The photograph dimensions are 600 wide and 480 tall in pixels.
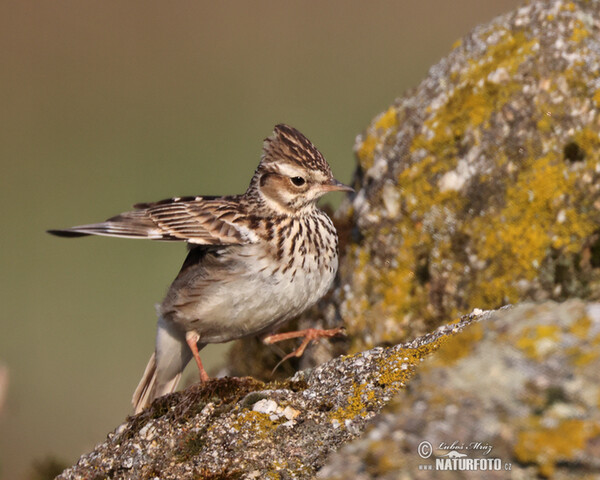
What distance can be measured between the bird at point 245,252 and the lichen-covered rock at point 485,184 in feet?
2.73

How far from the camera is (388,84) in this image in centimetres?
2100

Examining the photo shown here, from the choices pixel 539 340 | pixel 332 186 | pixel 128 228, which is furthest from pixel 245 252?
pixel 539 340

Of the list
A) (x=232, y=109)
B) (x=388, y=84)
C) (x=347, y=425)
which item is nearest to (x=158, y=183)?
(x=232, y=109)

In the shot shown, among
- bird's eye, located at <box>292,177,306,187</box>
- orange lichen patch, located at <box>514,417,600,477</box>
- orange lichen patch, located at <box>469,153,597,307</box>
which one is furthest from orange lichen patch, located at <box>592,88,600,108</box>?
orange lichen patch, located at <box>514,417,600,477</box>

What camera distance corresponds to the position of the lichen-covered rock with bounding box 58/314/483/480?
4.09 metres

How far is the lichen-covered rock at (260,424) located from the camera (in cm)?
409

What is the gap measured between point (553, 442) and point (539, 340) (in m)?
0.36

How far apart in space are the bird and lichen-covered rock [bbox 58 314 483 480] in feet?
5.21

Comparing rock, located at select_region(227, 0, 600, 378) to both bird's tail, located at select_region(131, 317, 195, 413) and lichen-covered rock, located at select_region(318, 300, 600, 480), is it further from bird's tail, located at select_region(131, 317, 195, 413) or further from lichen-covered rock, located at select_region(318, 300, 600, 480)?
lichen-covered rock, located at select_region(318, 300, 600, 480)

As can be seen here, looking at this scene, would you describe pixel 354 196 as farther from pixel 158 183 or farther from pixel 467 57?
pixel 158 183

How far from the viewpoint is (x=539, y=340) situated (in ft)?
8.98

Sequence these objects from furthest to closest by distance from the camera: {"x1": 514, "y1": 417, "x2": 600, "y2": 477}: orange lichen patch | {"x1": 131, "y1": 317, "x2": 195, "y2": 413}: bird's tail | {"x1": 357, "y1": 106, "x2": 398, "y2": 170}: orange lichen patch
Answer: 1. {"x1": 357, "y1": 106, "x2": 398, "y2": 170}: orange lichen patch
2. {"x1": 131, "y1": 317, "x2": 195, "y2": 413}: bird's tail
3. {"x1": 514, "y1": 417, "x2": 600, "y2": 477}: orange lichen patch

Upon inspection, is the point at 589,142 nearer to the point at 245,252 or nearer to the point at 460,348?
the point at 245,252

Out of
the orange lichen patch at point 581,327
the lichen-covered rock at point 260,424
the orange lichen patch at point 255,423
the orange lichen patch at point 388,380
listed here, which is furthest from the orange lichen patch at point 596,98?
the orange lichen patch at point 581,327
